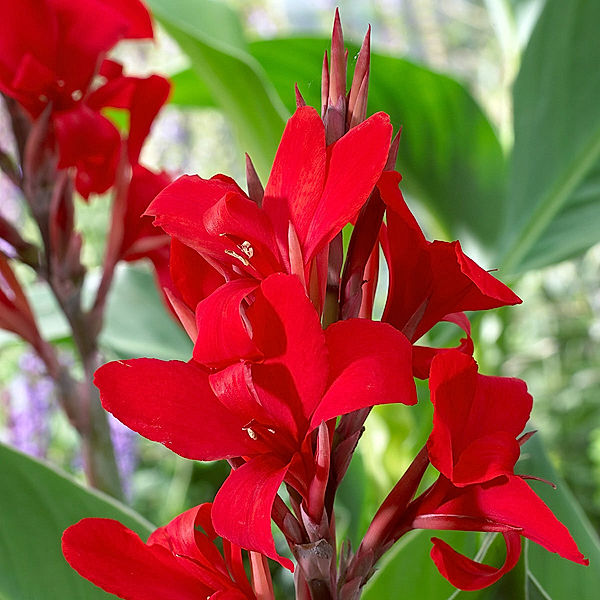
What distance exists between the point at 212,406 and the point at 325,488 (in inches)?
2.2

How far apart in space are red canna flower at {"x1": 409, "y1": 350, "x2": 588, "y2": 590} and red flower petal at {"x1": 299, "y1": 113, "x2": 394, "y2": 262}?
2.4 inches

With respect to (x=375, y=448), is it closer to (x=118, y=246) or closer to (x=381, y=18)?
(x=118, y=246)

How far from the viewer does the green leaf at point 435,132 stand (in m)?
0.95

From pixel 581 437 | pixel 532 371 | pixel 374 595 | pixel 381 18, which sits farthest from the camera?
pixel 381 18

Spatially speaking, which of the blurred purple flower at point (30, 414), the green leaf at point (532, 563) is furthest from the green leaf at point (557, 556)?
the blurred purple flower at point (30, 414)

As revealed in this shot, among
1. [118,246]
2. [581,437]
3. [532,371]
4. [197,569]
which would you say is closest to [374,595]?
[197,569]

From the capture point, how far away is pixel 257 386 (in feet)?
0.98

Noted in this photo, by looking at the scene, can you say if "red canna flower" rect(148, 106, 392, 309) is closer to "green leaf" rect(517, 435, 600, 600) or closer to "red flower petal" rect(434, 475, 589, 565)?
"red flower petal" rect(434, 475, 589, 565)

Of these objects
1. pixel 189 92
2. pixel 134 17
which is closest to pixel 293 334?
pixel 134 17

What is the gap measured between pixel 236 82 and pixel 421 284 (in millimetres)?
519

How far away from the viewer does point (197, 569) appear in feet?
1.14

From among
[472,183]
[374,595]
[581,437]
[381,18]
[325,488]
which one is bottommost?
[581,437]

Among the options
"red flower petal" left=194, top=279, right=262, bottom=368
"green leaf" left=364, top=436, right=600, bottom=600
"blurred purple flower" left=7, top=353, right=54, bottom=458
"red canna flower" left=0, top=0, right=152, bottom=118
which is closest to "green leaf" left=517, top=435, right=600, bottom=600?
"green leaf" left=364, top=436, right=600, bottom=600

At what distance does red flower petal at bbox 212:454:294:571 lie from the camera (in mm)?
280
